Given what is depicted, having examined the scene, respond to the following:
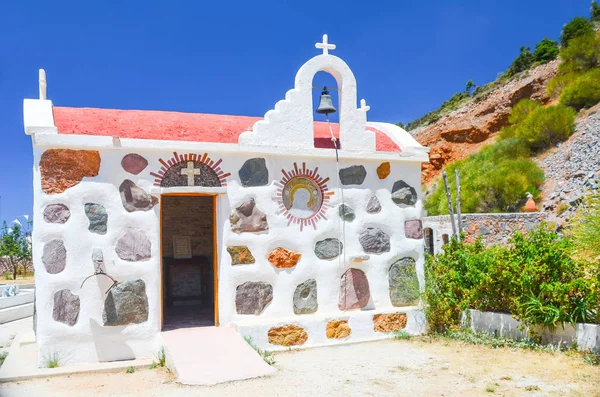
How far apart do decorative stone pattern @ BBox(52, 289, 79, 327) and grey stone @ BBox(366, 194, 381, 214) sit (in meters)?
4.44

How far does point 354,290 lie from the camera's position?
322 inches

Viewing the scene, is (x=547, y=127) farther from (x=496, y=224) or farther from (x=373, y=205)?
(x=373, y=205)

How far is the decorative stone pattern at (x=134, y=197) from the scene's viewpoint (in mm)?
7011

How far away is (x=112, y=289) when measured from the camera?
22.4 feet

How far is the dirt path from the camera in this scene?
17.7 feet

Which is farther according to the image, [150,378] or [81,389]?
[150,378]

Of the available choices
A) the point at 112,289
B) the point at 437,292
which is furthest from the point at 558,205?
the point at 112,289

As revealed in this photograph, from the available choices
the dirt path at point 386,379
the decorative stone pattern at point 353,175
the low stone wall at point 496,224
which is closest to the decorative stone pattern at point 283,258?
the dirt path at point 386,379

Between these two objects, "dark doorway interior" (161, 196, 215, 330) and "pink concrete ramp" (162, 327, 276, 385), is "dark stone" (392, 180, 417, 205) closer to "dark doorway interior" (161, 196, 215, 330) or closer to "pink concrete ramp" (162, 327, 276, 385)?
"pink concrete ramp" (162, 327, 276, 385)

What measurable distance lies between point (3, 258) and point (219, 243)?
21613mm

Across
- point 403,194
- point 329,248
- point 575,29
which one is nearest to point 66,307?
point 329,248

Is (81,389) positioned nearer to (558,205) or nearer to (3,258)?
(558,205)

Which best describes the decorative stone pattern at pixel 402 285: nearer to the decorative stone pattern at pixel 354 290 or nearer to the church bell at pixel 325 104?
the decorative stone pattern at pixel 354 290

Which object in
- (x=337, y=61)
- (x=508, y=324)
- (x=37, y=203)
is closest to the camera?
(x=37, y=203)
